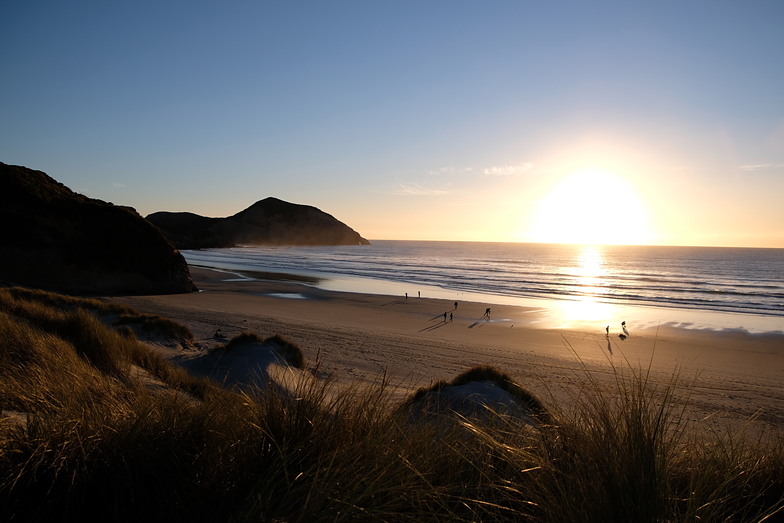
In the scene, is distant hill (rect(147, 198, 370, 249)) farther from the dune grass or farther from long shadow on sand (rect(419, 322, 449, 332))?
the dune grass

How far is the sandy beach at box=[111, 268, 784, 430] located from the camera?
11.4m

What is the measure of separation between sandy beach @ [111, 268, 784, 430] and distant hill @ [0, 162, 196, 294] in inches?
81.6

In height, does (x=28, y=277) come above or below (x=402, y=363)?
above

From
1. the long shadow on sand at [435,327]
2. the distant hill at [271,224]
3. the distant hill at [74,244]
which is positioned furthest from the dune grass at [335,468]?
the distant hill at [271,224]

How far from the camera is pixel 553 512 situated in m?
2.00

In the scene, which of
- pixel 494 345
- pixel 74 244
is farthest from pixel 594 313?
pixel 74 244

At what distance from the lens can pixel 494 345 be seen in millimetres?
17266

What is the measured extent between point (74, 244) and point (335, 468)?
92.5 ft

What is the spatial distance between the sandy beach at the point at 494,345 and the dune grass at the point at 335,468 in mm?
5024

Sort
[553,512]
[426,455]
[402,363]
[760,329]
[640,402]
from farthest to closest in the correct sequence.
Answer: [760,329] → [402,363] → [426,455] → [640,402] → [553,512]

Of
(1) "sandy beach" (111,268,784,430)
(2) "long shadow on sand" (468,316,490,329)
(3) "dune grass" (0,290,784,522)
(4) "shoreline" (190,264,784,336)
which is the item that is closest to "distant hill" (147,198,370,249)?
(4) "shoreline" (190,264,784,336)

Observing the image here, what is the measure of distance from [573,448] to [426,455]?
0.80 m

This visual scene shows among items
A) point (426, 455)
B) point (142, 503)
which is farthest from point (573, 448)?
point (142, 503)

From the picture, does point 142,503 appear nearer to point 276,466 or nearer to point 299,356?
point 276,466
